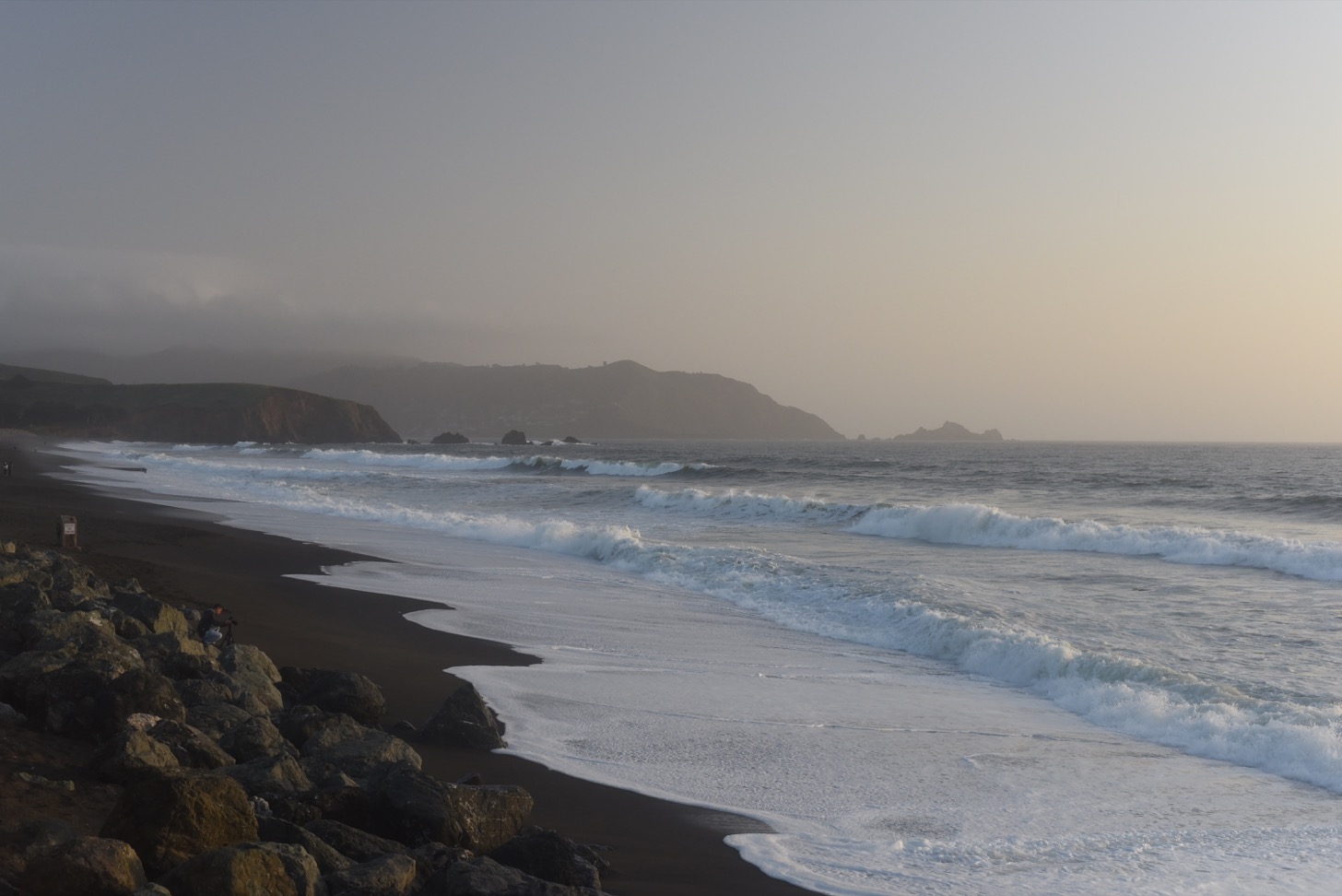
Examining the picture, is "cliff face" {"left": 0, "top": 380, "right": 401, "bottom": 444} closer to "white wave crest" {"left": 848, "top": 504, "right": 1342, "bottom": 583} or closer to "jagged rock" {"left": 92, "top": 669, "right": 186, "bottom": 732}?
"white wave crest" {"left": 848, "top": 504, "right": 1342, "bottom": 583}

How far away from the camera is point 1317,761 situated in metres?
6.46

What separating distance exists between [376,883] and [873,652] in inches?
286

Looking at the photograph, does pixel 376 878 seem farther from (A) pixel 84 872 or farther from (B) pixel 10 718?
(B) pixel 10 718

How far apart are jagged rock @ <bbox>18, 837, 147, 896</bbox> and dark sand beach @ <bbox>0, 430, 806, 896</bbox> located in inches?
76.6

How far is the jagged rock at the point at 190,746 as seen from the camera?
15.6 ft

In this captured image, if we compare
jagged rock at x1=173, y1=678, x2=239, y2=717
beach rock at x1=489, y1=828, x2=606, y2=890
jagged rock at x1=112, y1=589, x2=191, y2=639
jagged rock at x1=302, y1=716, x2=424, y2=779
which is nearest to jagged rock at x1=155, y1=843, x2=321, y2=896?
beach rock at x1=489, y1=828, x2=606, y2=890

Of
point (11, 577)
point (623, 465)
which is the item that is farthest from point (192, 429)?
point (11, 577)

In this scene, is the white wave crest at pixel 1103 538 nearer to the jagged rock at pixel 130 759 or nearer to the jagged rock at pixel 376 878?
the jagged rock at pixel 376 878

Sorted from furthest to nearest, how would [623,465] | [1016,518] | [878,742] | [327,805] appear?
[623,465] → [1016,518] → [878,742] → [327,805]

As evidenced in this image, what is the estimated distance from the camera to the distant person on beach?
305 inches

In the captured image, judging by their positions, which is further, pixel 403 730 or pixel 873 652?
pixel 873 652

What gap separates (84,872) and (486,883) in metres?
1.32

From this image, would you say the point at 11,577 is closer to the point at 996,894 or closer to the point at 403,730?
the point at 403,730

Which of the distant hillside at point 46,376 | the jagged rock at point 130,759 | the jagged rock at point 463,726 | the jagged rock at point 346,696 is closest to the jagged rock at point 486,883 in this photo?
the jagged rock at point 130,759
